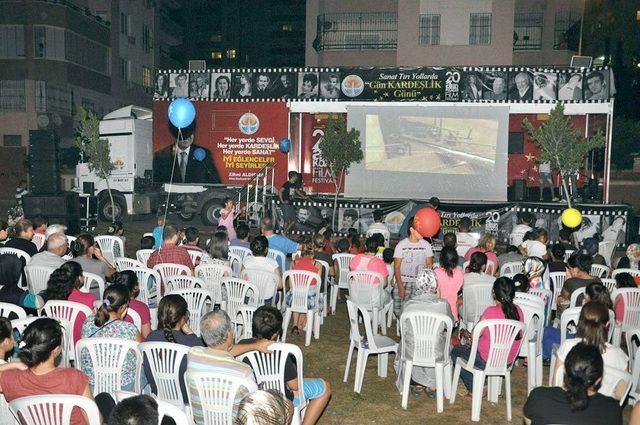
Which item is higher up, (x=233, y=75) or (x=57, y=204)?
(x=233, y=75)

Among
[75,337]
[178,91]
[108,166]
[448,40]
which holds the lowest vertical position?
[75,337]

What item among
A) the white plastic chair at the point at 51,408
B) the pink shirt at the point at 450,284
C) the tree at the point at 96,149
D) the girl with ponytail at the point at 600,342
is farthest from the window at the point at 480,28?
the white plastic chair at the point at 51,408

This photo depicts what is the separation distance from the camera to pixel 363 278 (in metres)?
7.10

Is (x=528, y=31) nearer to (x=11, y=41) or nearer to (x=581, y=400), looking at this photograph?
(x=581, y=400)

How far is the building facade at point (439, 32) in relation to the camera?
23.5 meters

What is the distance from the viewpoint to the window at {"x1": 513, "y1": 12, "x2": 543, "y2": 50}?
26.6 m

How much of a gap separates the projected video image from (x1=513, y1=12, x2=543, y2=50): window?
10.8 m

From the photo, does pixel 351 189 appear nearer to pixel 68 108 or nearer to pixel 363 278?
pixel 363 278

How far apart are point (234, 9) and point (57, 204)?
92200 millimetres

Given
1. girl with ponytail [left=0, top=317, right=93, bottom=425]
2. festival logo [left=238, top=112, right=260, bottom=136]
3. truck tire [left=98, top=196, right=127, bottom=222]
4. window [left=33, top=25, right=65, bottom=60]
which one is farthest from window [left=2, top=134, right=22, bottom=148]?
girl with ponytail [left=0, top=317, right=93, bottom=425]

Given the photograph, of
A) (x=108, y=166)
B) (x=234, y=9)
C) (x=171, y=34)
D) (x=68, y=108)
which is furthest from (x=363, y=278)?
(x=234, y=9)

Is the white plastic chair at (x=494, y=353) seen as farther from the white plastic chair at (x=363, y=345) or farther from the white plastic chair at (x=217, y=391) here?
the white plastic chair at (x=217, y=391)

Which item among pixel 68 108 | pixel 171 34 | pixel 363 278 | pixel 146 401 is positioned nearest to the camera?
pixel 146 401

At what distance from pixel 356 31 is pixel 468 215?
13.7 meters
